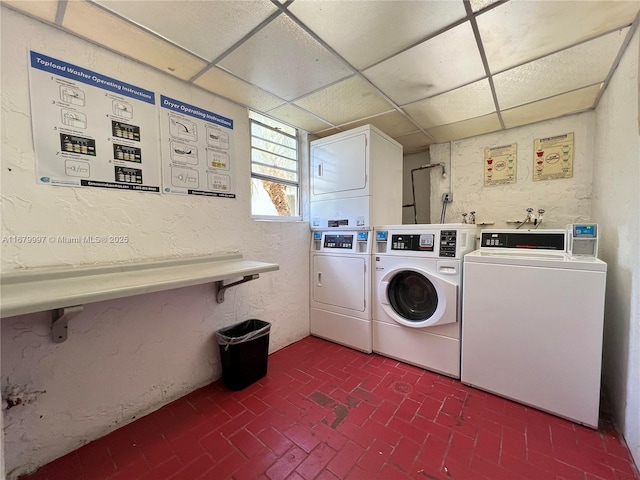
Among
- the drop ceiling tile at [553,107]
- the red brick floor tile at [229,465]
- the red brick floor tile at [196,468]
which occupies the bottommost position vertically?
the red brick floor tile at [196,468]

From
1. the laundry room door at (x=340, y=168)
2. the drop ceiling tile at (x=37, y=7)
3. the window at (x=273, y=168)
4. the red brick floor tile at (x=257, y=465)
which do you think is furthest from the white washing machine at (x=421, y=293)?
the drop ceiling tile at (x=37, y=7)

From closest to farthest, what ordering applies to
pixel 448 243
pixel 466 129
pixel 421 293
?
pixel 448 243, pixel 421 293, pixel 466 129

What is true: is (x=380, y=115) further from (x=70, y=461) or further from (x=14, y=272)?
(x=70, y=461)

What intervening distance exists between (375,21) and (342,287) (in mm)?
2068

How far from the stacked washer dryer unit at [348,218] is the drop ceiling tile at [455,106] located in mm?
393

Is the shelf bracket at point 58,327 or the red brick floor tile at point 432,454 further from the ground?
the shelf bracket at point 58,327

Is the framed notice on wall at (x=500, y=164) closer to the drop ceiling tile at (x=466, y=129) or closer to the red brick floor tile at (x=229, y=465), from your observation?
the drop ceiling tile at (x=466, y=129)

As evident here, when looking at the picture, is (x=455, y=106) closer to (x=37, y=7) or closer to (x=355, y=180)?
(x=355, y=180)

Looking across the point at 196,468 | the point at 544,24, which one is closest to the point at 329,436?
the point at 196,468

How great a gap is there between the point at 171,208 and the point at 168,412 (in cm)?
138

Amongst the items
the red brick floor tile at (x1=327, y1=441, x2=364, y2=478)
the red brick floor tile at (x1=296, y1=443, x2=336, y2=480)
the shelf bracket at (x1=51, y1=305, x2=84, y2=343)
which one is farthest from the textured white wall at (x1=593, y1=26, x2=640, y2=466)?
the shelf bracket at (x1=51, y1=305, x2=84, y2=343)

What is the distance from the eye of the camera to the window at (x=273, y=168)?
7.82ft

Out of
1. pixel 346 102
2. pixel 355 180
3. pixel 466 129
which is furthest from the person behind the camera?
pixel 466 129

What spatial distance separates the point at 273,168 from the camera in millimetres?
2535
